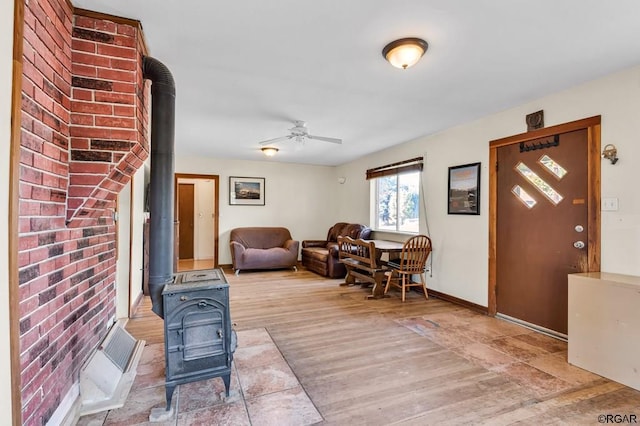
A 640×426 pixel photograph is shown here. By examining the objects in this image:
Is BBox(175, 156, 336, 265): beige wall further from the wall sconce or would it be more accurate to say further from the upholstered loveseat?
the wall sconce

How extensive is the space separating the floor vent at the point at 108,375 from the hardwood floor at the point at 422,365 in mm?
480

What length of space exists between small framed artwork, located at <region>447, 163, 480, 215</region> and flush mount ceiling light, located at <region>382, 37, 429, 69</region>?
2.20m

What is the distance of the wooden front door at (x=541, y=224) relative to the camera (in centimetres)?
290

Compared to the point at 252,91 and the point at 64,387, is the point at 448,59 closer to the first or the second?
the point at 252,91

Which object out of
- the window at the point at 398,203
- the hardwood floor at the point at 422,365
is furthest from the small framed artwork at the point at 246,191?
the hardwood floor at the point at 422,365

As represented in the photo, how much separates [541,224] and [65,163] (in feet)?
13.0

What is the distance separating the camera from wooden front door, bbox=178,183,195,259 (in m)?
8.27

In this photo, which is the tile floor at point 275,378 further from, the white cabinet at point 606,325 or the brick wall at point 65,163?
the brick wall at point 65,163

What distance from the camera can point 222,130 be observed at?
4.43 m

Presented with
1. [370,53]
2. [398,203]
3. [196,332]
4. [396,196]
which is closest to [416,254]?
[398,203]

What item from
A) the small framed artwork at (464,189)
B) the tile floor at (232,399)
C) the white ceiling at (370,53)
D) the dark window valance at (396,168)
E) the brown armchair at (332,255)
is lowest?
the tile floor at (232,399)

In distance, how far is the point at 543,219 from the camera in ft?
10.5

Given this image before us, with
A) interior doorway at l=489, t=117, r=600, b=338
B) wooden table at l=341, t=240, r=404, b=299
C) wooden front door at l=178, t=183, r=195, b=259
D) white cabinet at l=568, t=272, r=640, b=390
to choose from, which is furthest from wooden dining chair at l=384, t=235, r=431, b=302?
Result: wooden front door at l=178, t=183, r=195, b=259

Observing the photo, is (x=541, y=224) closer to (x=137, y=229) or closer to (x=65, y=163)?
(x=65, y=163)
